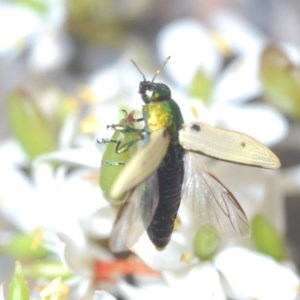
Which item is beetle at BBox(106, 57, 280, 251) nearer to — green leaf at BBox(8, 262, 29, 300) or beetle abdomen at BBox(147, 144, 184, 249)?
beetle abdomen at BBox(147, 144, 184, 249)

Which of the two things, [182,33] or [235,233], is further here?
[182,33]

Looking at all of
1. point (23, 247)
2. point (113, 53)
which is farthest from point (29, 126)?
point (113, 53)

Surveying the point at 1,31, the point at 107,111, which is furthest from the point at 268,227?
the point at 1,31

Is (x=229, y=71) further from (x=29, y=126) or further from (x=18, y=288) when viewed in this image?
(x=18, y=288)

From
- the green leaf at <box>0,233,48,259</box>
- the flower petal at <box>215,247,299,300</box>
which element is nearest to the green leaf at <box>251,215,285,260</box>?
the flower petal at <box>215,247,299,300</box>

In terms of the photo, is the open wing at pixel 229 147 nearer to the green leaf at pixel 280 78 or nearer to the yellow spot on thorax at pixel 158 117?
the yellow spot on thorax at pixel 158 117

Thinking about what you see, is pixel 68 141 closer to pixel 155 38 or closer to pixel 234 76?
pixel 234 76
